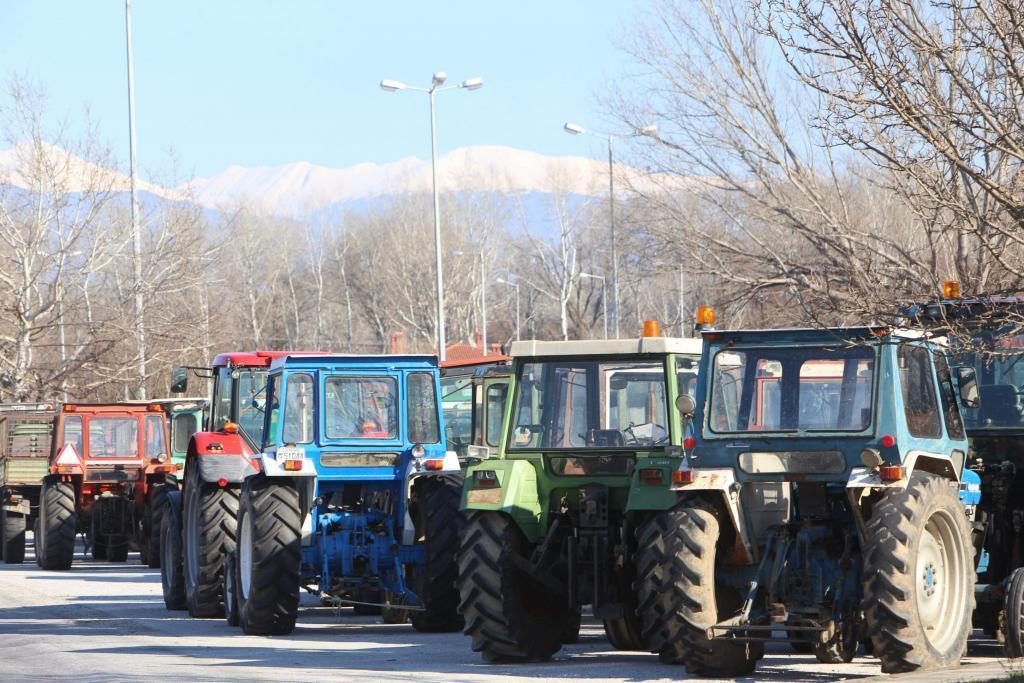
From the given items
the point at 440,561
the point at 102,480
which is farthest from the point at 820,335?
the point at 102,480

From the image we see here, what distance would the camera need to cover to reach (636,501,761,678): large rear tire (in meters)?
Answer: 10.8

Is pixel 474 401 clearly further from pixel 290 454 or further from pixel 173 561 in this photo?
pixel 290 454

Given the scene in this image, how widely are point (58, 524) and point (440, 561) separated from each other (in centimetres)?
1119

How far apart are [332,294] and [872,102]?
9302cm

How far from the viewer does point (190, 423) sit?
2609 centimetres

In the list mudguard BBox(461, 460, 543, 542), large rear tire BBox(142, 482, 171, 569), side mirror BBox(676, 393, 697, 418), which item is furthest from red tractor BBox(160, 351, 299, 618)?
side mirror BBox(676, 393, 697, 418)

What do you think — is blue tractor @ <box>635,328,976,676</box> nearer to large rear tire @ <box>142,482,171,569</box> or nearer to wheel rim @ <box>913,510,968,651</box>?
wheel rim @ <box>913,510,968,651</box>

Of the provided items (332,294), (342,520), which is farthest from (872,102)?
(332,294)

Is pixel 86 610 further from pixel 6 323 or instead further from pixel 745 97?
pixel 6 323

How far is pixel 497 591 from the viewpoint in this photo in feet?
39.4

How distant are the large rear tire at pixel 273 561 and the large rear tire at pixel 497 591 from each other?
9.88 ft

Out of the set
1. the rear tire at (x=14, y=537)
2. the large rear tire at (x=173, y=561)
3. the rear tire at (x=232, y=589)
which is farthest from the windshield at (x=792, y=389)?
the rear tire at (x=14, y=537)

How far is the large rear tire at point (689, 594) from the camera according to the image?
35.5 feet

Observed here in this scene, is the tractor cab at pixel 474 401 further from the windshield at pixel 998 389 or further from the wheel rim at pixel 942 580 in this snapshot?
the wheel rim at pixel 942 580
